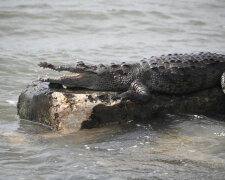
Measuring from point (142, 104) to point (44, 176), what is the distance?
1.86 metres

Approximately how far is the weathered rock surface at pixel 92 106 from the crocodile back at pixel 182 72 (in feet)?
0.38

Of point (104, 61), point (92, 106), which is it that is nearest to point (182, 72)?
point (92, 106)

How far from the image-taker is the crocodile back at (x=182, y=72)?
6012 millimetres

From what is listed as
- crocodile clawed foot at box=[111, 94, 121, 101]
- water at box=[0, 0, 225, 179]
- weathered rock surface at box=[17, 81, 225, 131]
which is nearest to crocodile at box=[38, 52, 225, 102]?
weathered rock surface at box=[17, 81, 225, 131]

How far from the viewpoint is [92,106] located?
543 cm

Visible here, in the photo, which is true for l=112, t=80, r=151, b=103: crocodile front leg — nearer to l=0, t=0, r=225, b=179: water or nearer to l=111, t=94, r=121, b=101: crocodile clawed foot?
l=111, t=94, r=121, b=101: crocodile clawed foot

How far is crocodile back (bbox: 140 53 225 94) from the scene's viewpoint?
601cm

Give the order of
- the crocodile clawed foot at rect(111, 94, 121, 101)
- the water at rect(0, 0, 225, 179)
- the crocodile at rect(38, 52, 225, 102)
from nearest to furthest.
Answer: the water at rect(0, 0, 225, 179) < the crocodile clawed foot at rect(111, 94, 121, 101) < the crocodile at rect(38, 52, 225, 102)

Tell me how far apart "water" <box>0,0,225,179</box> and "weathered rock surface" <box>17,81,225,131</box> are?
0.40ft

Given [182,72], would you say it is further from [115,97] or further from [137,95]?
[115,97]

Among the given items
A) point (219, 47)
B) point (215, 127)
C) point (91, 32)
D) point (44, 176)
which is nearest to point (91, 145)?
point (44, 176)

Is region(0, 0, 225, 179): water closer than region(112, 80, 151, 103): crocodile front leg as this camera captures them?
Yes

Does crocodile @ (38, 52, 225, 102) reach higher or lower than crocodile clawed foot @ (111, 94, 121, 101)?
higher

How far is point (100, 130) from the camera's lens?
548cm
